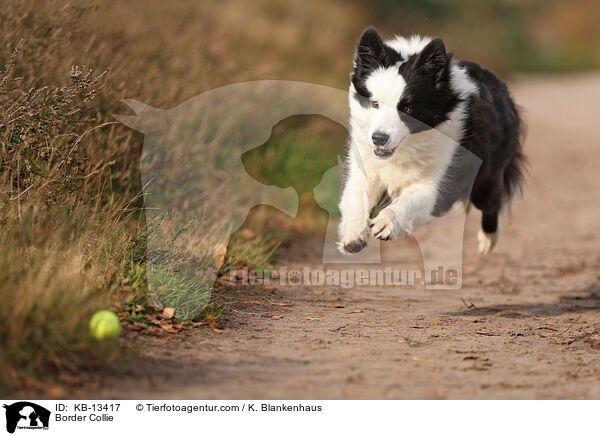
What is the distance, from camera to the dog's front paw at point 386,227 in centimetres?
396

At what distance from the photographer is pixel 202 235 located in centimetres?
485

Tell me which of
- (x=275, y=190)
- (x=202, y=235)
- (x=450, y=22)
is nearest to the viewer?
(x=202, y=235)

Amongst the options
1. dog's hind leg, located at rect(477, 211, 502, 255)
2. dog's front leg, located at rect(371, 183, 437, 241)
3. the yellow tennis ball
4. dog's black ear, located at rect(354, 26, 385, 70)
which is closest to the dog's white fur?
dog's front leg, located at rect(371, 183, 437, 241)

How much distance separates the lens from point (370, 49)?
415 centimetres

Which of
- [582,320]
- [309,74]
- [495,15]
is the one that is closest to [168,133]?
[582,320]

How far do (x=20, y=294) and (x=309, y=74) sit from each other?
7.27m

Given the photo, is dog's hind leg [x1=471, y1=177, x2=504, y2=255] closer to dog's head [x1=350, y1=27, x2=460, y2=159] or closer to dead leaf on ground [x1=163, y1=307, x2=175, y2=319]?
dog's head [x1=350, y1=27, x2=460, y2=159]

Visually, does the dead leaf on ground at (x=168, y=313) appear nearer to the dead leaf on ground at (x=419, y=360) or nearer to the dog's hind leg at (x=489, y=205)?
the dead leaf on ground at (x=419, y=360)

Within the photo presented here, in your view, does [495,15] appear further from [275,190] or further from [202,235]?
[202,235]

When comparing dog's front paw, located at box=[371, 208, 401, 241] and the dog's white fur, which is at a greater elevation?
the dog's white fur
